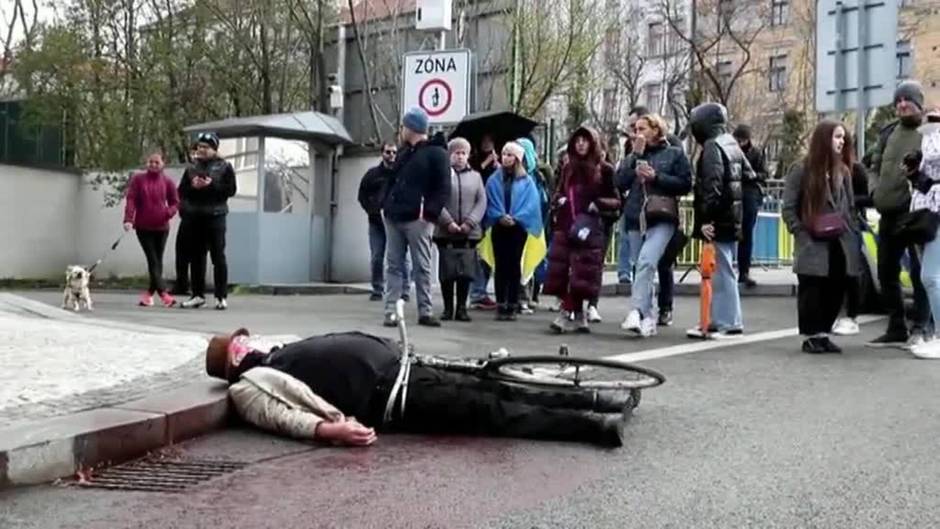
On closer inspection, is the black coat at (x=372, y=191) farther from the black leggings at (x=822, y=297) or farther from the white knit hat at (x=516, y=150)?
the black leggings at (x=822, y=297)

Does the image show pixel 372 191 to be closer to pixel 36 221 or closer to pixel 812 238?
pixel 812 238

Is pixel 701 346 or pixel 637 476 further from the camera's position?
pixel 701 346

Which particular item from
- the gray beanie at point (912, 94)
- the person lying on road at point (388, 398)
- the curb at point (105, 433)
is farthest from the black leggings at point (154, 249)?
the gray beanie at point (912, 94)

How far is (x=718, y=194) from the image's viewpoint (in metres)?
9.58

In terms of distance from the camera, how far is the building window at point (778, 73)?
151ft

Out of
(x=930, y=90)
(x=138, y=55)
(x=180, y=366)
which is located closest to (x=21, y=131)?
(x=138, y=55)

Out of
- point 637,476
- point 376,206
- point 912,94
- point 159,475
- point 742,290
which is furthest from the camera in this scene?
point 742,290

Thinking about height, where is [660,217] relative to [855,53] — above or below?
below

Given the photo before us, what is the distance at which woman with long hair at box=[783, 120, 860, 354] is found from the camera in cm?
886

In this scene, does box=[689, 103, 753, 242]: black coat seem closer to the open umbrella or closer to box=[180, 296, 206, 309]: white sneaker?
the open umbrella

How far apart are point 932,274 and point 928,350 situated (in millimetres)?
612

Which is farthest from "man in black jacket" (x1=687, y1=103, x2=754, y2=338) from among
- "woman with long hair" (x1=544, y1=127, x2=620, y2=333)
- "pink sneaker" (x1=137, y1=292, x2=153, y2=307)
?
"pink sneaker" (x1=137, y1=292, x2=153, y2=307)

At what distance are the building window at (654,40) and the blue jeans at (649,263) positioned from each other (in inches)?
1260

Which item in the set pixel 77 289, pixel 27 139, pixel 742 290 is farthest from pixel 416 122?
pixel 27 139
